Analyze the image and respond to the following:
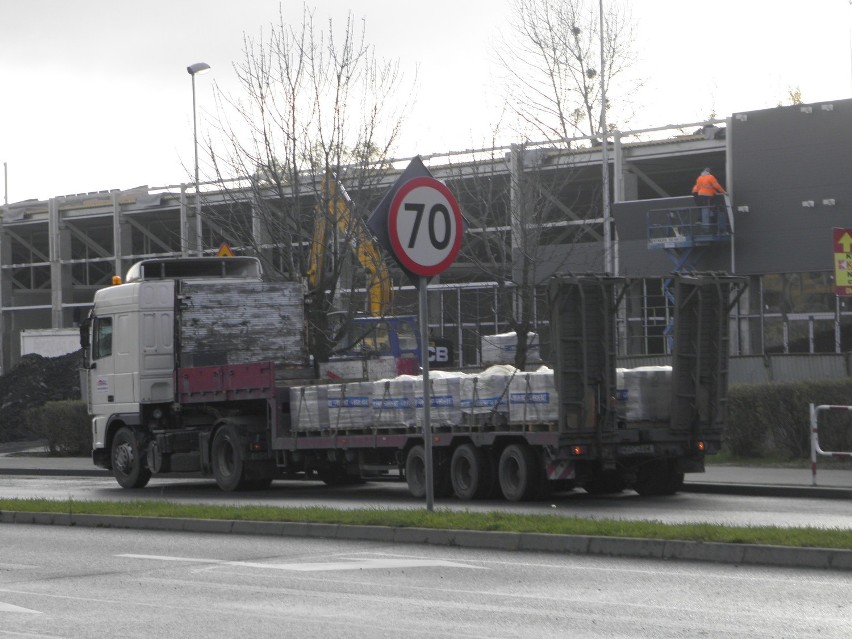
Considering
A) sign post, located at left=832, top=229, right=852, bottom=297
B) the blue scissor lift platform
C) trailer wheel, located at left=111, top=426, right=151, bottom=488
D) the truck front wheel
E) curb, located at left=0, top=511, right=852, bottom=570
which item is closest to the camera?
curb, located at left=0, top=511, right=852, bottom=570

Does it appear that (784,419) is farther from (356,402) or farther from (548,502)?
(356,402)

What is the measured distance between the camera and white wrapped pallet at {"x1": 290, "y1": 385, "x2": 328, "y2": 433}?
2030 cm

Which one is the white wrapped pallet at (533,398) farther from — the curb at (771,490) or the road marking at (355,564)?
the road marking at (355,564)

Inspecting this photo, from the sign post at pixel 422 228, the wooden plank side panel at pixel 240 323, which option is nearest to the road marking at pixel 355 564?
the sign post at pixel 422 228

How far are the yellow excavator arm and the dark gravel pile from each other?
698 inches

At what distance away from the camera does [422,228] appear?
43.3ft

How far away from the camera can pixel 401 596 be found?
9242mm

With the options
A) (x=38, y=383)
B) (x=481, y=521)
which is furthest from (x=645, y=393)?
(x=38, y=383)

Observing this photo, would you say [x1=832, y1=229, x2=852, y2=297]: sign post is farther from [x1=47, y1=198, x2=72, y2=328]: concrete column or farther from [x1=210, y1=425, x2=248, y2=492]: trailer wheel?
[x1=47, y1=198, x2=72, y2=328]: concrete column

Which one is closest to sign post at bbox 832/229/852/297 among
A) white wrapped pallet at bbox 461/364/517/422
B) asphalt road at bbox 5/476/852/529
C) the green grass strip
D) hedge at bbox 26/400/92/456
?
asphalt road at bbox 5/476/852/529

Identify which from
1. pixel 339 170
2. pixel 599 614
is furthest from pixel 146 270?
pixel 599 614

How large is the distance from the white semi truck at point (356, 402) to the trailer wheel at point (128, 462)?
4cm

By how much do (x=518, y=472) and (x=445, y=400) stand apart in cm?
149

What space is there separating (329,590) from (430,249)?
4.48 m
